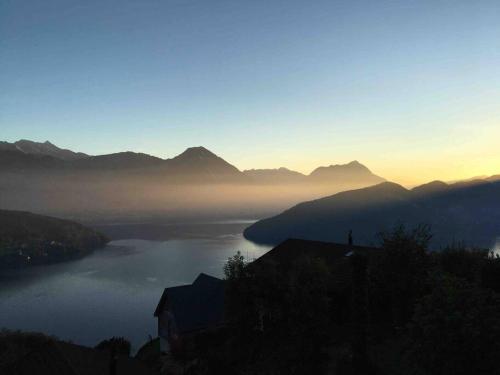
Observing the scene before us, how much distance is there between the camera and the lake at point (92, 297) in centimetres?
9969

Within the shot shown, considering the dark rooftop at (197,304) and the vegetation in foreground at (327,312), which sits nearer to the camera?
the vegetation in foreground at (327,312)

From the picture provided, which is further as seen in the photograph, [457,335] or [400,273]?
[400,273]

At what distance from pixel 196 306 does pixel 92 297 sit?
313 ft

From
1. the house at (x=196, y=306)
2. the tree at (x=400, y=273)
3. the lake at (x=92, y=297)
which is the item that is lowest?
the lake at (x=92, y=297)

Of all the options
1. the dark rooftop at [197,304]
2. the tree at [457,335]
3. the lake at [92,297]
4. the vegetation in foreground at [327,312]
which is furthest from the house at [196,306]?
the lake at [92,297]

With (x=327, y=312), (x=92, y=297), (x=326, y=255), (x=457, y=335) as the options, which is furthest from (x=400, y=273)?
(x=92, y=297)

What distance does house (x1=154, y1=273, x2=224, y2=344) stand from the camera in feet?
167

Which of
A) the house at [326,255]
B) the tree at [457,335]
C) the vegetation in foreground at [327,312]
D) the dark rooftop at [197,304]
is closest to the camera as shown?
the tree at [457,335]

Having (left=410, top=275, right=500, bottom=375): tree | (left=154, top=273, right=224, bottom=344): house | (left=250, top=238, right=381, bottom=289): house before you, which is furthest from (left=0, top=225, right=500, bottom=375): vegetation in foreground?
(left=154, top=273, right=224, bottom=344): house

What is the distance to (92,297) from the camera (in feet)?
433

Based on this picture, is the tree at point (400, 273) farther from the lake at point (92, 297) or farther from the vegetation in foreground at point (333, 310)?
the lake at point (92, 297)

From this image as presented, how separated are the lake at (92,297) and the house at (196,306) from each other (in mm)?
39722

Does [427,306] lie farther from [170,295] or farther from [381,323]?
[170,295]

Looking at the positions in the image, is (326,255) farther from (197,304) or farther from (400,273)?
(197,304)
